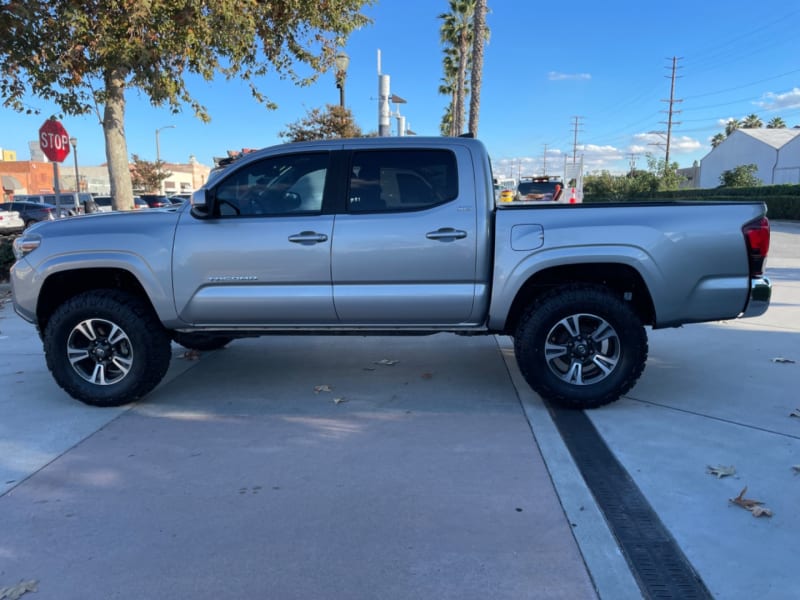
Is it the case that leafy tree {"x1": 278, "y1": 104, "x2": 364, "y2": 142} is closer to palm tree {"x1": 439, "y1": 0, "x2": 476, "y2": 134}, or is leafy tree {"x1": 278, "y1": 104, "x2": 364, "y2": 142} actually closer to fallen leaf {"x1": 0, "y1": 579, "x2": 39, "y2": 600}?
palm tree {"x1": 439, "y1": 0, "x2": 476, "y2": 134}

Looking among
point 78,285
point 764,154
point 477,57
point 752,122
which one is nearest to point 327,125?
point 477,57

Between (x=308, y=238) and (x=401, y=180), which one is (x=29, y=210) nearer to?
(x=308, y=238)

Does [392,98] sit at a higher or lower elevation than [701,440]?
higher

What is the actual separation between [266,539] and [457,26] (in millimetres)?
34518

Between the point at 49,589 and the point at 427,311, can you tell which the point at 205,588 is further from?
the point at 427,311

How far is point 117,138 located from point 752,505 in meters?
11.6

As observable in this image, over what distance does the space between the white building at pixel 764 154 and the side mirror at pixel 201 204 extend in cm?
4986

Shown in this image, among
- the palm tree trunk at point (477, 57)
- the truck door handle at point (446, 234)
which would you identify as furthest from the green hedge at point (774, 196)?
the truck door handle at point (446, 234)

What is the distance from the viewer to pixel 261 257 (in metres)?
4.57

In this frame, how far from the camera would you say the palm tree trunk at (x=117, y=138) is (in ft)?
34.9

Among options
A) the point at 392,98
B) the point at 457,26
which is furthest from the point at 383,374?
the point at 457,26

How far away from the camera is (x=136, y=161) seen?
2117 inches

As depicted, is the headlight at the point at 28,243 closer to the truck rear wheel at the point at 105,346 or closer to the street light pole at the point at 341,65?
the truck rear wheel at the point at 105,346

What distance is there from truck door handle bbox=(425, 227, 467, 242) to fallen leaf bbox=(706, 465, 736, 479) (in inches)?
86.6
